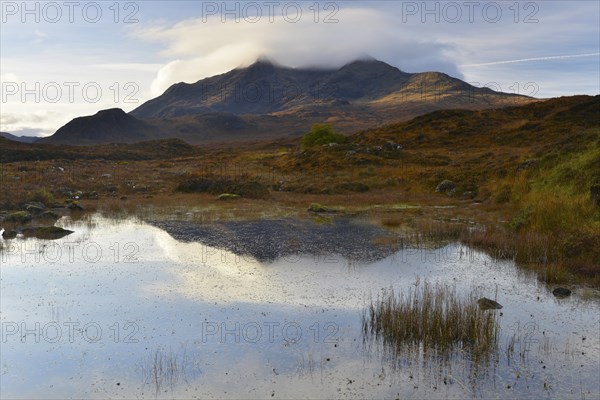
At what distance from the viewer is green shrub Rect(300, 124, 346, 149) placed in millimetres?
72562

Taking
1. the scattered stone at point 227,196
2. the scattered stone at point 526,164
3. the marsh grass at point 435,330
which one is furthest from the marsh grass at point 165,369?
the scattered stone at point 526,164

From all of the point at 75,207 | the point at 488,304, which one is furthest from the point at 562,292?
the point at 75,207

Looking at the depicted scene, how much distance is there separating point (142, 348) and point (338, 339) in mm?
4192

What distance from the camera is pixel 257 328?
11.9m

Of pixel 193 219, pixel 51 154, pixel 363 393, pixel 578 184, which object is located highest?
pixel 51 154

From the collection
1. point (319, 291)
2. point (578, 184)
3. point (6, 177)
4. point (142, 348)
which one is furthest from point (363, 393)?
point (6, 177)

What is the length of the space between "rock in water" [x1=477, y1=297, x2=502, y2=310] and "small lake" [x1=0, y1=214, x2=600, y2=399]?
0.78 ft

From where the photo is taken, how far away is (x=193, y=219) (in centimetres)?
2836

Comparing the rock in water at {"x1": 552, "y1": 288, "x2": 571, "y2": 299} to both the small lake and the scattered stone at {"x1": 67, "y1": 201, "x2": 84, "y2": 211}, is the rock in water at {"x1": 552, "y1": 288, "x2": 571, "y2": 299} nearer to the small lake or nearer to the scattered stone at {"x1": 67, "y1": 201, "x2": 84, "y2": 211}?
the small lake

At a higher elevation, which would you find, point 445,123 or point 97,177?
point 445,123

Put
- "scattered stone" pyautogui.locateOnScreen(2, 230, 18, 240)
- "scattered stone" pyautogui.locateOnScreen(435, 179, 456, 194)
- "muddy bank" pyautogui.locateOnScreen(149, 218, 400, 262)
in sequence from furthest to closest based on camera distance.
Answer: "scattered stone" pyautogui.locateOnScreen(435, 179, 456, 194)
"scattered stone" pyautogui.locateOnScreen(2, 230, 18, 240)
"muddy bank" pyautogui.locateOnScreen(149, 218, 400, 262)

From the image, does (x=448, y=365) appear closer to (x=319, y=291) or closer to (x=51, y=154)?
(x=319, y=291)

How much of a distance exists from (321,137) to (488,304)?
6153 centimetres

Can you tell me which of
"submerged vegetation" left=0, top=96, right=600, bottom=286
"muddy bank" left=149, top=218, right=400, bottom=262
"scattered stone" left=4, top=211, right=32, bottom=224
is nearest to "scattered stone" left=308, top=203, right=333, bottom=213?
"submerged vegetation" left=0, top=96, right=600, bottom=286
